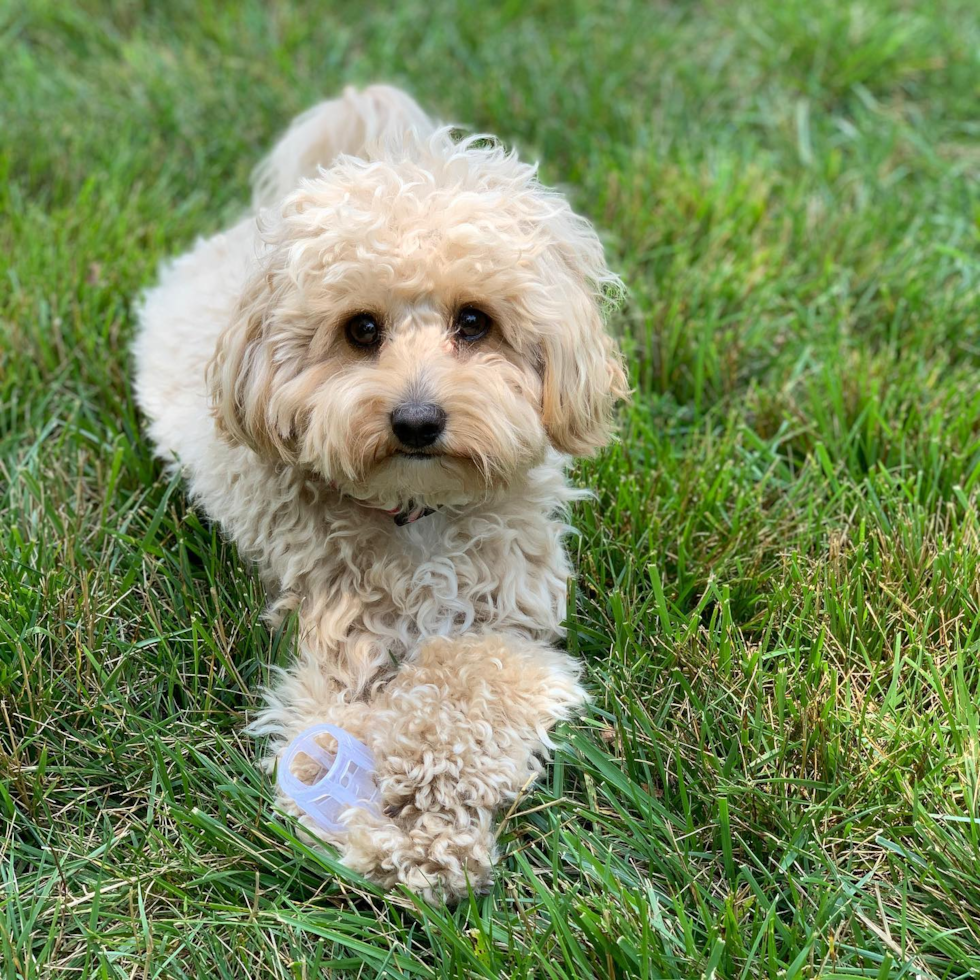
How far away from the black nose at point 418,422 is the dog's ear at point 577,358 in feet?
1.04

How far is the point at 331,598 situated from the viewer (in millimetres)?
2873

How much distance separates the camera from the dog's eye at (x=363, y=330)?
2676 millimetres

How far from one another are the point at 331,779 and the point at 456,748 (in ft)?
0.90

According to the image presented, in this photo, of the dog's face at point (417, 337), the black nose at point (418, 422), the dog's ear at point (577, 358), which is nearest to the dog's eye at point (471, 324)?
the dog's face at point (417, 337)

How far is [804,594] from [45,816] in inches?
71.0

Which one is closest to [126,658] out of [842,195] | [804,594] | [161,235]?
[804,594]

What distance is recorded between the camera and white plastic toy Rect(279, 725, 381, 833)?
2.49 m

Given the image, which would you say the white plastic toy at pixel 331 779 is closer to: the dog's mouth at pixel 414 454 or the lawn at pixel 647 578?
the lawn at pixel 647 578

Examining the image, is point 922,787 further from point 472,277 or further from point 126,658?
point 126,658

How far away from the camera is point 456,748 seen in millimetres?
2494

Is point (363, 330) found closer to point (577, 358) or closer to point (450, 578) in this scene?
point (577, 358)

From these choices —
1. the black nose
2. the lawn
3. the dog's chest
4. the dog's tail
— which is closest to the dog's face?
the black nose

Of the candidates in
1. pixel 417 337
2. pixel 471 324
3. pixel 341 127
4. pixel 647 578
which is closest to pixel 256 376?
pixel 417 337

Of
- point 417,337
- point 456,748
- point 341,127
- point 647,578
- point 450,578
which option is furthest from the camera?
point 341,127
